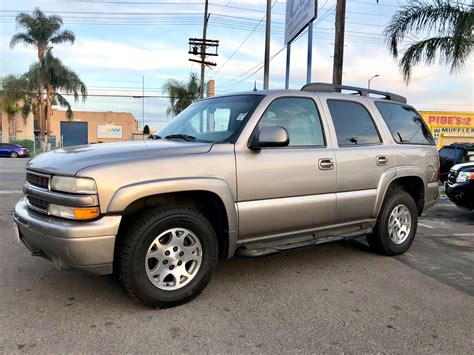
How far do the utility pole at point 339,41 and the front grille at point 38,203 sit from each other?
8653 mm

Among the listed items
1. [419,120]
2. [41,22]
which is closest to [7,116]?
[41,22]

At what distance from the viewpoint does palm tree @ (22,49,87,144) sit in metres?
35.7

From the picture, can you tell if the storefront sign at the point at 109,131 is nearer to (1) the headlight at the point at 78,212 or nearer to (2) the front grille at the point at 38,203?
(2) the front grille at the point at 38,203

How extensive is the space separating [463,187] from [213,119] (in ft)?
18.5

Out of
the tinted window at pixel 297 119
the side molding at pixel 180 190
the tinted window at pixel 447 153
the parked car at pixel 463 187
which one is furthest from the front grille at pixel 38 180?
the tinted window at pixel 447 153

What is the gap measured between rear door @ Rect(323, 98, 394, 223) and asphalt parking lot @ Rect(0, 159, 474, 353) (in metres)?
0.73

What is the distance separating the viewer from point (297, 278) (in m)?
4.43

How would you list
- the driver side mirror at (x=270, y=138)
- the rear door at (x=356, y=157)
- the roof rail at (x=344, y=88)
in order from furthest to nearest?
the roof rail at (x=344, y=88) < the rear door at (x=356, y=157) < the driver side mirror at (x=270, y=138)

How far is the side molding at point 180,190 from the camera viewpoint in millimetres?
3270

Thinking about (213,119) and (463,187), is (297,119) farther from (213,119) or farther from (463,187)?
(463,187)

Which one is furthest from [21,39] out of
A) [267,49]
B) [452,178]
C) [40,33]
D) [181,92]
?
[452,178]

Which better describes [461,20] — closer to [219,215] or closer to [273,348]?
[219,215]

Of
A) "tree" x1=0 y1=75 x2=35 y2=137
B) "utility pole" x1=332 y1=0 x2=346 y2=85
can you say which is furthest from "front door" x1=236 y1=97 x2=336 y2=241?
A: "tree" x1=0 y1=75 x2=35 y2=137

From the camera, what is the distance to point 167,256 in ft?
11.7
